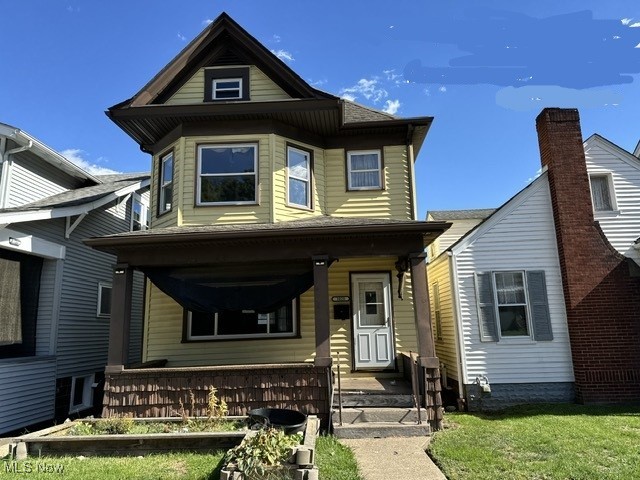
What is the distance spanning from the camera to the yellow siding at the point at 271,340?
9391 millimetres

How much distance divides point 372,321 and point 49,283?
7.60m

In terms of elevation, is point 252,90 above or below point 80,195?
above

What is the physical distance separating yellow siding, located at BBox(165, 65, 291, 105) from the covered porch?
135 inches

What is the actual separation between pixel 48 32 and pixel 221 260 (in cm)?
956

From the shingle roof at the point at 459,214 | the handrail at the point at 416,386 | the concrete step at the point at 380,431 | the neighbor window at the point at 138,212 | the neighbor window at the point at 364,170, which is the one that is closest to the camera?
the concrete step at the point at 380,431

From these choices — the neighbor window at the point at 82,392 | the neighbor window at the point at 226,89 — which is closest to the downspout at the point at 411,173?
the neighbor window at the point at 226,89

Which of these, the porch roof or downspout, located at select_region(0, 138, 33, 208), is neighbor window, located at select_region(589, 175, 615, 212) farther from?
downspout, located at select_region(0, 138, 33, 208)

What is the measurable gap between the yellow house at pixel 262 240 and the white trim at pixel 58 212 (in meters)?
1.73

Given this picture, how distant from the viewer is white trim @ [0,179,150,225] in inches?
331

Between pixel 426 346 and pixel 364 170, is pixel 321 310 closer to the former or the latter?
pixel 426 346

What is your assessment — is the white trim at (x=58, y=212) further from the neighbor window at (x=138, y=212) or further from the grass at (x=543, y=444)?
the grass at (x=543, y=444)

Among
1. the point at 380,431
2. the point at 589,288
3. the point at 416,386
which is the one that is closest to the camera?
the point at 380,431

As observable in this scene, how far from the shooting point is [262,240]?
26.1 ft

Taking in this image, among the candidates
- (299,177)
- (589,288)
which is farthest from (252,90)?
(589,288)
